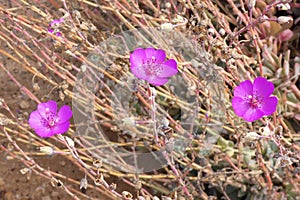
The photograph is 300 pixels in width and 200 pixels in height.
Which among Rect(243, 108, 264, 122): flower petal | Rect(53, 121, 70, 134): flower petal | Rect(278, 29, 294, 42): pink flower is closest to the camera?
Rect(243, 108, 264, 122): flower petal

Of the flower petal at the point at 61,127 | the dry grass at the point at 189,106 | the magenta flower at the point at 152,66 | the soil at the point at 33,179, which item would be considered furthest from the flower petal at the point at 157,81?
the soil at the point at 33,179

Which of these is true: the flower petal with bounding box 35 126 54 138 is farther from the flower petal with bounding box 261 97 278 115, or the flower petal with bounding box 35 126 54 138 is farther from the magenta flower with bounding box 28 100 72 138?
the flower petal with bounding box 261 97 278 115

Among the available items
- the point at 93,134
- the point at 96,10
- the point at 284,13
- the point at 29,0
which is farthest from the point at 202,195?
the point at 29,0

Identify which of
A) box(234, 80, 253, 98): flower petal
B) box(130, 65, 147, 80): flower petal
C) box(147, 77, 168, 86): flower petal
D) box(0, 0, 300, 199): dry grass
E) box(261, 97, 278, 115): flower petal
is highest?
box(130, 65, 147, 80): flower petal

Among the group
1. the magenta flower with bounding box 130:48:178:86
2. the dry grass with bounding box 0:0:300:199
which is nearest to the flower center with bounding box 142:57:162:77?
the magenta flower with bounding box 130:48:178:86

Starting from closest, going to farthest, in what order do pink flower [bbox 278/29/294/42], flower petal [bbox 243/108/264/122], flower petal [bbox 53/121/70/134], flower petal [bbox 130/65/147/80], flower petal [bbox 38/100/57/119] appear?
flower petal [bbox 130/65/147/80] < flower petal [bbox 243/108/264/122] < flower petal [bbox 53/121/70/134] < flower petal [bbox 38/100/57/119] < pink flower [bbox 278/29/294/42]

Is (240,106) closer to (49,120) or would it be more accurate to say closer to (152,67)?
(152,67)

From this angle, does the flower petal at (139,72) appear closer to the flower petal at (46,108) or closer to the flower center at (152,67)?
the flower center at (152,67)

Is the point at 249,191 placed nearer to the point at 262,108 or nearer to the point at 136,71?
the point at 262,108
